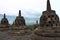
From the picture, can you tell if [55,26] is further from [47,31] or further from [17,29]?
[17,29]

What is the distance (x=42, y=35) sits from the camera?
18.7 m

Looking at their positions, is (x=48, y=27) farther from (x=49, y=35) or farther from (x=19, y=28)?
(x=19, y=28)

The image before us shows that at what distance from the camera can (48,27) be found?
2016cm

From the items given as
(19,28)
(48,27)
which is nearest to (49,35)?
(48,27)

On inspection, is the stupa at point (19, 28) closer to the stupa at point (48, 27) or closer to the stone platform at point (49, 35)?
the stupa at point (48, 27)

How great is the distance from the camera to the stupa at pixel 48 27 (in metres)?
18.1

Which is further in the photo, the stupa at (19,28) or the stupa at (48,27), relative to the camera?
the stupa at (19,28)

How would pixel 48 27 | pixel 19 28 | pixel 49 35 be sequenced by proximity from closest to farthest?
pixel 49 35 < pixel 48 27 < pixel 19 28

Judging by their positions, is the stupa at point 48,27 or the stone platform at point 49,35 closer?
the stone platform at point 49,35

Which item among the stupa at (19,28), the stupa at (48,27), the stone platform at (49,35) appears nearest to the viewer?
the stone platform at (49,35)

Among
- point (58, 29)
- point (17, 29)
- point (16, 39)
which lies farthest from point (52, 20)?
point (17, 29)

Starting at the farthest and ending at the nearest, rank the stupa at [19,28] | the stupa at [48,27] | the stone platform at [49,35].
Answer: the stupa at [19,28] < the stupa at [48,27] < the stone platform at [49,35]

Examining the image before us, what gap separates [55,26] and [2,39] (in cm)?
1395

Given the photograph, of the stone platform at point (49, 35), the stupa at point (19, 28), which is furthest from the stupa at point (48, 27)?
the stupa at point (19, 28)
